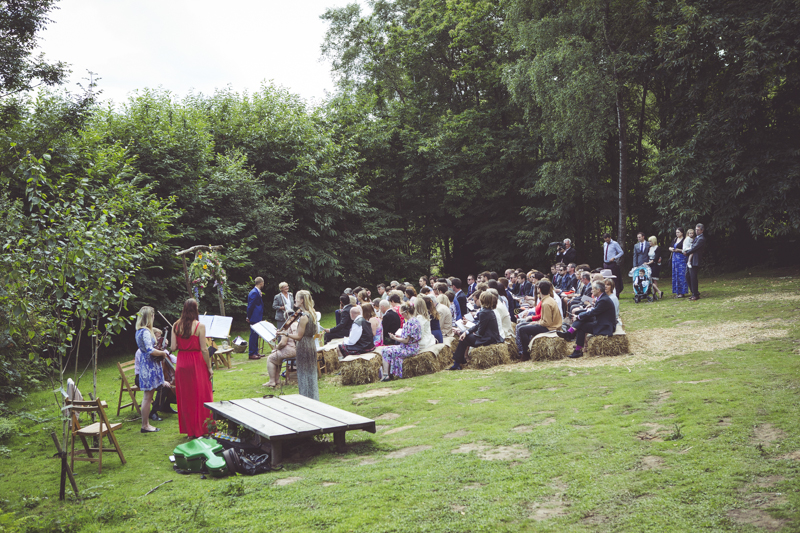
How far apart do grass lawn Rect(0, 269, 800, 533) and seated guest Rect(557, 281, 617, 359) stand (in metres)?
0.66

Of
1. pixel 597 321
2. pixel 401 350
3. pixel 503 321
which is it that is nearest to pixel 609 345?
pixel 597 321

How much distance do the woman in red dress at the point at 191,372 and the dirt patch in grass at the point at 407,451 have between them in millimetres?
2916

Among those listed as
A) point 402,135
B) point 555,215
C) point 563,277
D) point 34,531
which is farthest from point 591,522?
point 402,135

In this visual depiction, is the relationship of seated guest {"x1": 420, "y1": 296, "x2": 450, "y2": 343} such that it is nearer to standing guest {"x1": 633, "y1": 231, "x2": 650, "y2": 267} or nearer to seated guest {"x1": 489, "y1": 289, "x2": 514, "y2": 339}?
seated guest {"x1": 489, "y1": 289, "x2": 514, "y2": 339}

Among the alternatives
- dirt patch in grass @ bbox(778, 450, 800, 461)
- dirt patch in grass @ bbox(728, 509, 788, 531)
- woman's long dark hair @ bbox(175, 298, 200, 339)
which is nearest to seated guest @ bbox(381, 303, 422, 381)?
woman's long dark hair @ bbox(175, 298, 200, 339)

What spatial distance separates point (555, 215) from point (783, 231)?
9.12 metres

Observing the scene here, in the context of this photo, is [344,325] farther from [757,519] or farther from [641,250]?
[757,519]

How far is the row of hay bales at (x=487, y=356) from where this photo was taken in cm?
965

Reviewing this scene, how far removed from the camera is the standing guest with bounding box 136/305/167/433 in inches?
309

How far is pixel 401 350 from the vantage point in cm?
1009

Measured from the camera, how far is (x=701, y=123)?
59.7 ft

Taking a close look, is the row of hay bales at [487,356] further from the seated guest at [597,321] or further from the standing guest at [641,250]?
the standing guest at [641,250]

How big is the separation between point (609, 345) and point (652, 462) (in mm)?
5261

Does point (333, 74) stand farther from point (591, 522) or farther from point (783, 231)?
point (591, 522)
